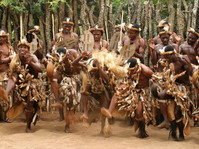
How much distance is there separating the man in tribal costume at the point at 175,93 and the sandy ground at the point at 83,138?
0.81 ft

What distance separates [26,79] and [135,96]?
5.61 feet

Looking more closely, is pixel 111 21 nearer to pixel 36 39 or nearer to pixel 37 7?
pixel 37 7

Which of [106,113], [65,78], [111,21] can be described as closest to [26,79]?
[65,78]

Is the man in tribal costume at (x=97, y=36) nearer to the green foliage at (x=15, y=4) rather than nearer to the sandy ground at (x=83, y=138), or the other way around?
the sandy ground at (x=83, y=138)

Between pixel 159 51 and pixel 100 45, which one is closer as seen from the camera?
pixel 159 51

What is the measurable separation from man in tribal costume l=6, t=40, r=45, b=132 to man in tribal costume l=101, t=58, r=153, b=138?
121 cm

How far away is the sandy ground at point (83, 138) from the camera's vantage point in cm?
498

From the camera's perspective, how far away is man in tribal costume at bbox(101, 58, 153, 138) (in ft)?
17.6

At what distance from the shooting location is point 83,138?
5.49 m

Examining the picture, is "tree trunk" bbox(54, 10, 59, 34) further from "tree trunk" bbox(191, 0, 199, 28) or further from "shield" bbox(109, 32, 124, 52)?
"tree trunk" bbox(191, 0, 199, 28)

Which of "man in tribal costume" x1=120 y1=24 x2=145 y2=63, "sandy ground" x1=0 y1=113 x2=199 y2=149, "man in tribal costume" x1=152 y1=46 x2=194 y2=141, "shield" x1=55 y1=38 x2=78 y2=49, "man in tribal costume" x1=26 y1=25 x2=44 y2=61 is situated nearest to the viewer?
"sandy ground" x1=0 y1=113 x2=199 y2=149

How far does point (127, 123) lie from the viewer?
666 cm

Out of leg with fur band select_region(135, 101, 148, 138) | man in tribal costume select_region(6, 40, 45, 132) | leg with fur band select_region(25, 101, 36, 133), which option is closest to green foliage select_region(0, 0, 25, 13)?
man in tribal costume select_region(6, 40, 45, 132)

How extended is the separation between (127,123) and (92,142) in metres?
1.54
